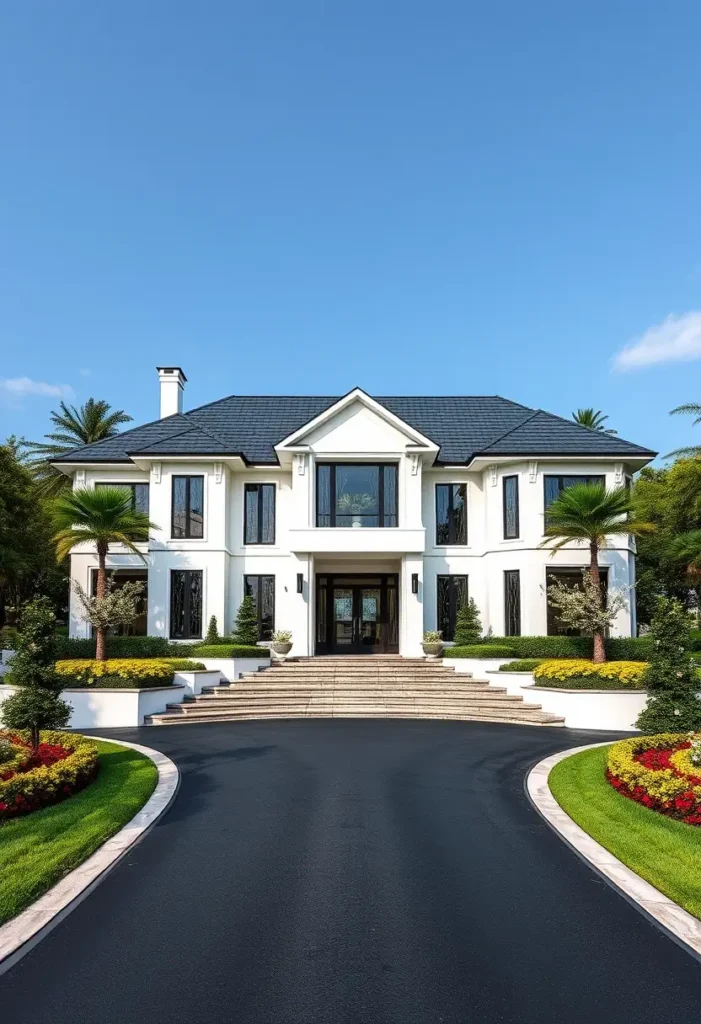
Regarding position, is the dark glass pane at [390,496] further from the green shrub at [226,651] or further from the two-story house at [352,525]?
the green shrub at [226,651]

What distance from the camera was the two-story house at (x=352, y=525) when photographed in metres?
22.8

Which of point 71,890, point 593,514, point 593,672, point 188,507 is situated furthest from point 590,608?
point 71,890

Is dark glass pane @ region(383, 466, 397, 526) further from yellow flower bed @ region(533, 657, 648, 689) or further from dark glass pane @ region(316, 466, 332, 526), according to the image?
yellow flower bed @ region(533, 657, 648, 689)

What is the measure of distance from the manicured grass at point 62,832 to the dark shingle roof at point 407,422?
1441cm

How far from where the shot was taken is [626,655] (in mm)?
20469

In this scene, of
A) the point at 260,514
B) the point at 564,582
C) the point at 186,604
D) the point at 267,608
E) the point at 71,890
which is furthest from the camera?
the point at 260,514

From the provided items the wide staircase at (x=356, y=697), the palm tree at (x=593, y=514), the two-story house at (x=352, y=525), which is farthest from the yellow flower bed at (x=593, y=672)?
the two-story house at (x=352, y=525)

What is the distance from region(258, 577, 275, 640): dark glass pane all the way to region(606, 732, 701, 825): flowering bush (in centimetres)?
1470

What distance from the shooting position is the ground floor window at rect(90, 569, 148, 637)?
23266mm

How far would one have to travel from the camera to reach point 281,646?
21891 millimetres

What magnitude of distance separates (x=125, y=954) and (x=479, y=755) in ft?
28.2

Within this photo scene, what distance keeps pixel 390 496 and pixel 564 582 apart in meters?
6.36

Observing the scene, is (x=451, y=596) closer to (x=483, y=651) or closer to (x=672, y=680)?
(x=483, y=651)

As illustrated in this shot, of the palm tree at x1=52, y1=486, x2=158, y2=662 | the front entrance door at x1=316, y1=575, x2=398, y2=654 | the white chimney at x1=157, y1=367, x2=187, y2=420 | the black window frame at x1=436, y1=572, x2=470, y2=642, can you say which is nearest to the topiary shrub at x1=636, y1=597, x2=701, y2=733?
the black window frame at x1=436, y1=572, x2=470, y2=642
